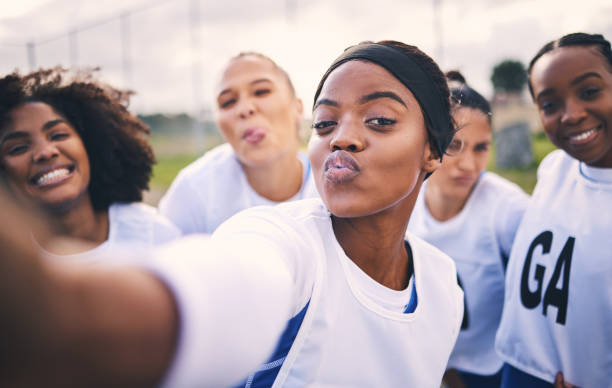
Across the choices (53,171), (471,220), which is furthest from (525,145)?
(53,171)

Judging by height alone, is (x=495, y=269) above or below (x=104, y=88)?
below

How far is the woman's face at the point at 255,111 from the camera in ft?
8.73

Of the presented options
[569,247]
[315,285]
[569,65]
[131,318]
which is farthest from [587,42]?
[131,318]

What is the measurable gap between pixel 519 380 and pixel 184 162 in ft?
57.3

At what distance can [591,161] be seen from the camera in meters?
1.93

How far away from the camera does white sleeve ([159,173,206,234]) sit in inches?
108

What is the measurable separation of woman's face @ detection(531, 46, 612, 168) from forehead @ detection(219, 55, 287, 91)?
1.70 meters

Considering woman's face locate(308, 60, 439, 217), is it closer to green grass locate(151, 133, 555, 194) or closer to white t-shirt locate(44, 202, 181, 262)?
white t-shirt locate(44, 202, 181, 262)

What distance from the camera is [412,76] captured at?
1.40 m

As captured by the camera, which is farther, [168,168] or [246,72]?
[168,168]

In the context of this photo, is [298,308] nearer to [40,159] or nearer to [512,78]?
[40,159]

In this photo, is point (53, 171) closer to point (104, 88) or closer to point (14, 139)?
point (14, 139)

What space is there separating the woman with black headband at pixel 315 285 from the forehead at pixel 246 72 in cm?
136

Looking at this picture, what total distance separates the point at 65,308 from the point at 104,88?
277cm
